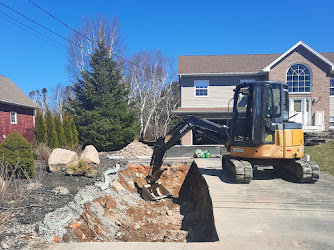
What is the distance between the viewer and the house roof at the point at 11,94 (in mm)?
22084

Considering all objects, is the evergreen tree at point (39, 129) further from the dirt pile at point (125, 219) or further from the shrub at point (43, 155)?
the dirt pile at point (125, 219)

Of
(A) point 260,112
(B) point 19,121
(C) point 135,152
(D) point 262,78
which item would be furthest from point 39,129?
(D) point 262,78

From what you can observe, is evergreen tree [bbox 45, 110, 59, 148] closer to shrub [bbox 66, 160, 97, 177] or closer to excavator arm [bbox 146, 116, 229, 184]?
shrub [bbox 66, 160, 97, 177]

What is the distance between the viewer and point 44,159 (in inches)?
410

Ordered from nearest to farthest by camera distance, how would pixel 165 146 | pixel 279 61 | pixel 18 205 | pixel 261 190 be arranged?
pixel 18 205
pixel 261 190
pixel 165 146
pixel 279 61

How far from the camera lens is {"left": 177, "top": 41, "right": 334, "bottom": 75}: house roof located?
2234cm

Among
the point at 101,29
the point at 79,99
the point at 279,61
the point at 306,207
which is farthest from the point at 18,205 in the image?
the point at 101,29

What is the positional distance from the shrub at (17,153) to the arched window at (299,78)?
63.9 ft

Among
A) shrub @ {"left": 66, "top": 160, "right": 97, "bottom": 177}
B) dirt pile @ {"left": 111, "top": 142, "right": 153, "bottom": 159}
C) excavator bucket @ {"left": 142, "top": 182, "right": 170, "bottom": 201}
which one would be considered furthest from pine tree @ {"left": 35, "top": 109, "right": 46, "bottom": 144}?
excavator bucket @ {"left": 142, "top": 182, "right": 170, "bottom": 201}

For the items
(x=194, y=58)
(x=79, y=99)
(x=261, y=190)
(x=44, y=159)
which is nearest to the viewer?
(x=261, y=190)

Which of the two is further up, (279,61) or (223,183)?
(279,61)

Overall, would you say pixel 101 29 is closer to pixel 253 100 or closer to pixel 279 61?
pixel 279 61

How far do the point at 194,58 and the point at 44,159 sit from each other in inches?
716

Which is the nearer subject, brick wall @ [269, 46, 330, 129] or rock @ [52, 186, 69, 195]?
rock @ [52, 186, 69, 195]
